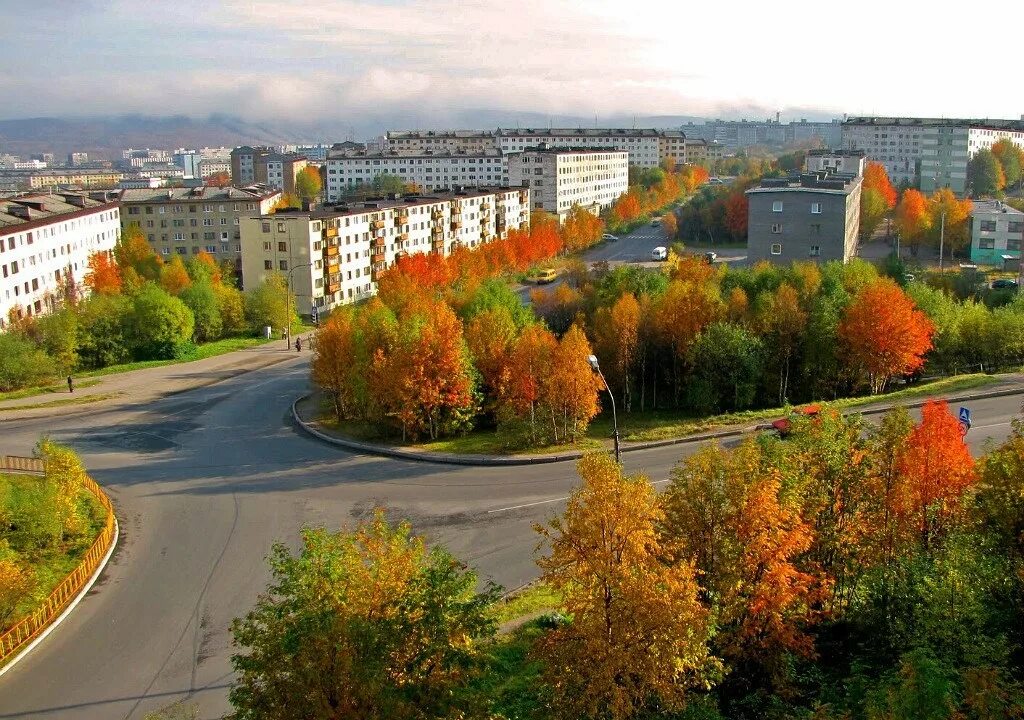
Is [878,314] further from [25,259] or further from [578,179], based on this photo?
[578,179]

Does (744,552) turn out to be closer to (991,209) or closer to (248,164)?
(991,209)

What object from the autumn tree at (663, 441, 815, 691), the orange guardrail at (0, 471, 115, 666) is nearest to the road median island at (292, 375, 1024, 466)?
the orange guardrail at (0, 471, 115, 666)

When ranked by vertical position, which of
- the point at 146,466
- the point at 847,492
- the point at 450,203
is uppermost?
the point at 450,203

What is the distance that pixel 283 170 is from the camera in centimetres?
14600

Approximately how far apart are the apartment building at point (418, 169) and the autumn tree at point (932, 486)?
345 ft

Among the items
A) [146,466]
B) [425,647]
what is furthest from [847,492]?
[146,466]

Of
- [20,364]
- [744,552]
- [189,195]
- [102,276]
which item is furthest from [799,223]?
[189,195]

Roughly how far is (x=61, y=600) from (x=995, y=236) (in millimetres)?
65913

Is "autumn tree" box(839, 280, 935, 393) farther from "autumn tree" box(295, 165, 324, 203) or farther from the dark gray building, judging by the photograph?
"autumn tree" box(295, 165, 324, 203)

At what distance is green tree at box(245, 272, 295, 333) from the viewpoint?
52719mm

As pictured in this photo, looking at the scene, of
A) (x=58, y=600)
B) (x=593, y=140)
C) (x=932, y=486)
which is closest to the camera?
(x=932, y=486)

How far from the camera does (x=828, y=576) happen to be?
45.8 feet

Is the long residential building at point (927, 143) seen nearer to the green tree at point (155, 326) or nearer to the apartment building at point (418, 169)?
the apartment building at point (418, 169)

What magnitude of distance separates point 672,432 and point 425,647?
18571 millimetres
